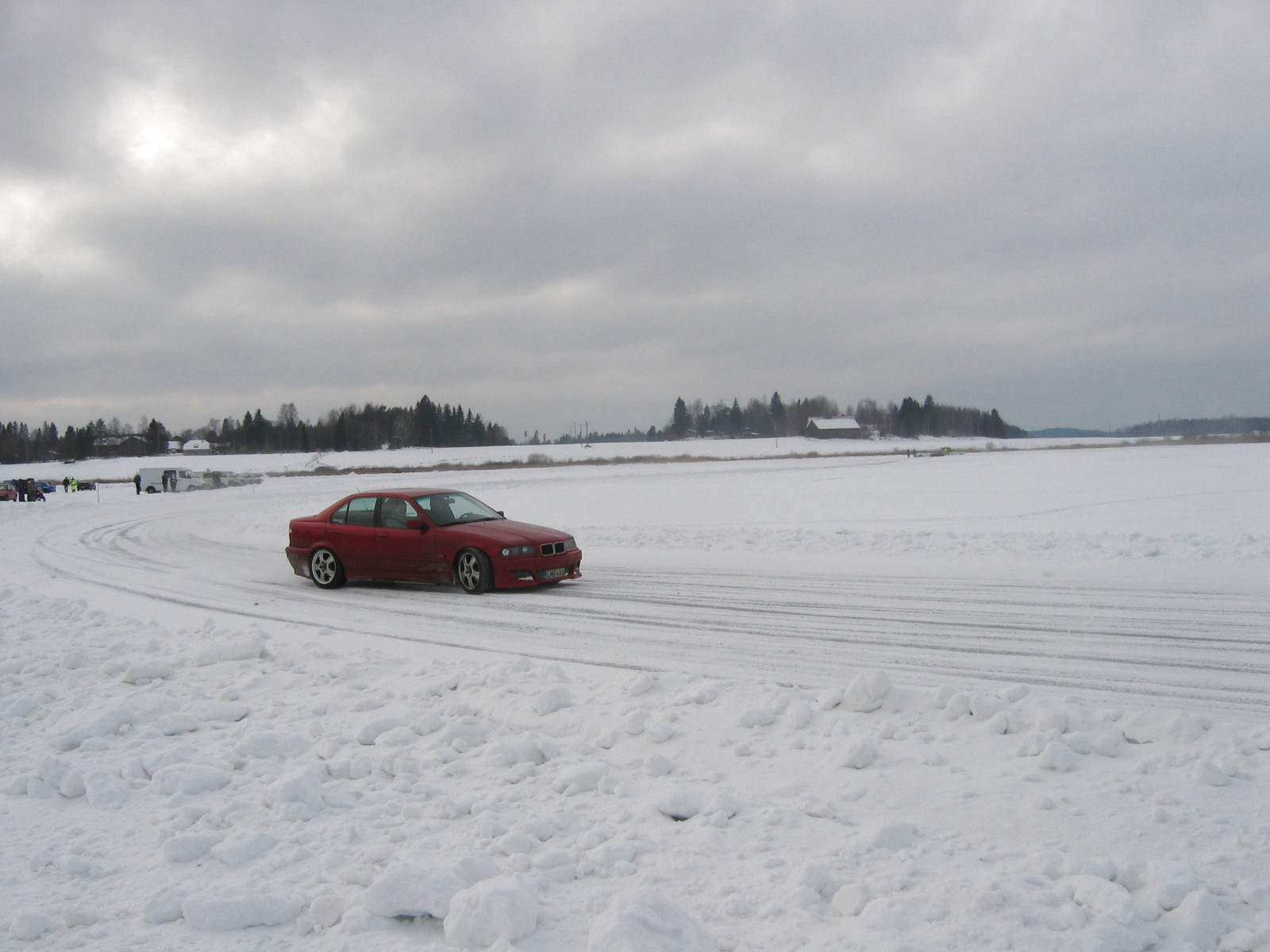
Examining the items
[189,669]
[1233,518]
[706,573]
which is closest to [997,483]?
[1233,518]

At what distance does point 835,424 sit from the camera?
154750 mm

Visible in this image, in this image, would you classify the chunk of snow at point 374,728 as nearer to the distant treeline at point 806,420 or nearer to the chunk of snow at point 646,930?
the chunk of snow at point 646,930

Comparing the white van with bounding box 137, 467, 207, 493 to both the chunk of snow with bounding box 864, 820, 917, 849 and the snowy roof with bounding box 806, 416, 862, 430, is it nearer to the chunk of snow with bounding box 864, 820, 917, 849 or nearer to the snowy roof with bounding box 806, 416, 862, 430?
the chunk of snow with bounding box 864, 820, 917, 849

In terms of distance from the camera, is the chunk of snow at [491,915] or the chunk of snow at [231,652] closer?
the chunk of snow at [491,915]

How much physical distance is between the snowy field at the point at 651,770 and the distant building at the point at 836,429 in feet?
474

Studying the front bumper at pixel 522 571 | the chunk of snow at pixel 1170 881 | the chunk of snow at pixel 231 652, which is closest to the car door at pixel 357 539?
the front bumper at pixel 522 571

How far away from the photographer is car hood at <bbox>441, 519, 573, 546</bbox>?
11117mm

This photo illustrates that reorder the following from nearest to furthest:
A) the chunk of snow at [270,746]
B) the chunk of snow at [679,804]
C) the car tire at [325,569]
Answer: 1. the chunk of snow at [679,804]
2. the chunk of snow at [270,746]
3. the car tire at [325,569]

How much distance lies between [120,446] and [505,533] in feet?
496

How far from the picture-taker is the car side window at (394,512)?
1188 centimetres

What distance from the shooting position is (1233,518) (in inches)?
689

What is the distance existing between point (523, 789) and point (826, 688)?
228 cm

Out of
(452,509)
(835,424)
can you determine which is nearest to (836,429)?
(835,424)

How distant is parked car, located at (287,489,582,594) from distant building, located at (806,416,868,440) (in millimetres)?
142545
